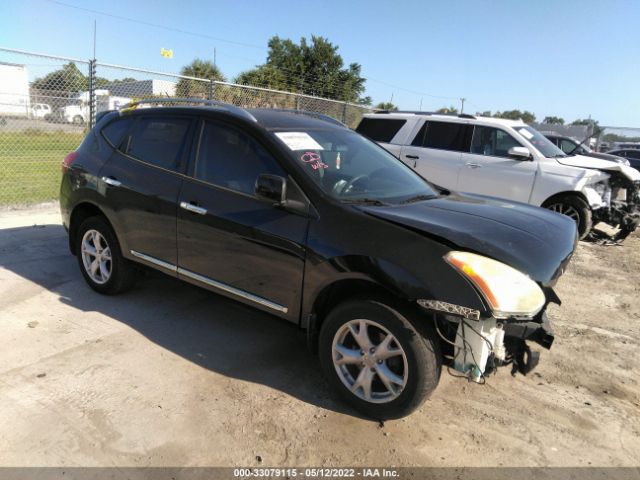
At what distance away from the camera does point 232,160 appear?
3514 millimetres

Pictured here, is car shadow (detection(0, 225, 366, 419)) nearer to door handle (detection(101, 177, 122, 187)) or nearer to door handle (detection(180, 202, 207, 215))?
door handle (detection(180, 202, 207, 215))

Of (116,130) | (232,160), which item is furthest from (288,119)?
(116,130)

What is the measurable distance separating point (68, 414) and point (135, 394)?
1.25ft

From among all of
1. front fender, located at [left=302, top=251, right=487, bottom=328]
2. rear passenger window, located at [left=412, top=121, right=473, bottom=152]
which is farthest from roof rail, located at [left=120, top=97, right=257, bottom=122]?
rear passenger window, located at [left=412, top=121, right=473, bottom=152]

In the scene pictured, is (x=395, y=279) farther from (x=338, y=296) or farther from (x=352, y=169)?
(x=352, y=169)

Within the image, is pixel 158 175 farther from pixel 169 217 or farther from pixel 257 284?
pixel 257 284

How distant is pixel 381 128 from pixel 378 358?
6.94 meters

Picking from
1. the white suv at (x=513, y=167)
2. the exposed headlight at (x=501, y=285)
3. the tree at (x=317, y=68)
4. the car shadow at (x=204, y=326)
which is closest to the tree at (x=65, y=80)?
the car shadow at (x=204, y=326)

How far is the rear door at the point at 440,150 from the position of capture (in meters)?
8.34

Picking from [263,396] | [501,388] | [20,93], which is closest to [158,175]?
[263,396]

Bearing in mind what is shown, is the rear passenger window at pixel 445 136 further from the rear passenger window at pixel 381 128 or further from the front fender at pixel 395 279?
the front fender at pixel 395 279

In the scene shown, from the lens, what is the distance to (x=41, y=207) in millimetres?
7816

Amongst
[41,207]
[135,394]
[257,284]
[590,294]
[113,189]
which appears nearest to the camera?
[135,394]

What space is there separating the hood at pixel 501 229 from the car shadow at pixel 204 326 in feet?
3.70
